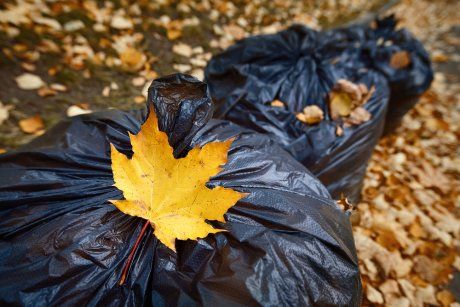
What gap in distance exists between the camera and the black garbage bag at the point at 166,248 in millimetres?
570

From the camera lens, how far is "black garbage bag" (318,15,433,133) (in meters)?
1.38

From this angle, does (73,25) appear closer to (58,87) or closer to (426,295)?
(58,87)

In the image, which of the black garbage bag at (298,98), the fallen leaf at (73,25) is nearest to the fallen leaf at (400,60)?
the black garbage bag at (298,98)

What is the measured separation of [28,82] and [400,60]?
5.98ft

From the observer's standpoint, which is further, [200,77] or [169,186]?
[200,77]

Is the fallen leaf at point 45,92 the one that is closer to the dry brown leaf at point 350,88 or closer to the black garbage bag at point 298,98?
the black garbage bag at point 298,98

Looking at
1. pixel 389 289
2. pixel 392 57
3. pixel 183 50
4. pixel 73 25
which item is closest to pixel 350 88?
pixel 392 57

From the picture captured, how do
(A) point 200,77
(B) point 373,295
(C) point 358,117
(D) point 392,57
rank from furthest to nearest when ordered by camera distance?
1. (A) point 200,77
2. (D) point 392,57
3. (C) point 358,117
4. (B) point 373,295

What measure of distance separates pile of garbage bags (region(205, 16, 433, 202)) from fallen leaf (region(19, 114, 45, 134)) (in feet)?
2.64

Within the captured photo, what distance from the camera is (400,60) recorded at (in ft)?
4.54

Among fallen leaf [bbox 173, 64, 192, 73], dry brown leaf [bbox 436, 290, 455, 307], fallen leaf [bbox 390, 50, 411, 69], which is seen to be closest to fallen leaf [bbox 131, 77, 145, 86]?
fallen leaf [bbox 173, 64, 192, 73]

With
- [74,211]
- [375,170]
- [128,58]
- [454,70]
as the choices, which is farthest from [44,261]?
[454,70]

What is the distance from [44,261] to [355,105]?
3.93 feet

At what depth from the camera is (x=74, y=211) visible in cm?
65
